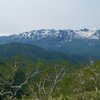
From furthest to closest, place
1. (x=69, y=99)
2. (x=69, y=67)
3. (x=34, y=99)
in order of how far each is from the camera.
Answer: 1. (x=69, y=67)
2. (x=69, y=99)
3. (x=34, y=99)

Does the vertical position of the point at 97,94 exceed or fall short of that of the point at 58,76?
it falls short

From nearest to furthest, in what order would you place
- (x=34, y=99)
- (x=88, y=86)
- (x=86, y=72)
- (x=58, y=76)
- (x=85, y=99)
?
1. (x=58, y=76)
2. (x=34, y=99)
3. (x=85, y=99)
4. (x=88, y=86)
5. (x=86, y=72)

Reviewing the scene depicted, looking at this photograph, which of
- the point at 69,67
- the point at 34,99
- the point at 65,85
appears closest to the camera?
the point at 34,99

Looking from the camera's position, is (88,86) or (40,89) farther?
(88,86)

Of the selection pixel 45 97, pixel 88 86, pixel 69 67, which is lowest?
pixel 69 67

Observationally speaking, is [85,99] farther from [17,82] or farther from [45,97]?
[17,82]

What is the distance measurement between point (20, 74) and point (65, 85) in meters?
17.7

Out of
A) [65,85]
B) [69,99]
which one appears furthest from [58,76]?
[65,85]

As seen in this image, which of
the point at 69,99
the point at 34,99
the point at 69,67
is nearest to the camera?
the point at 34,99

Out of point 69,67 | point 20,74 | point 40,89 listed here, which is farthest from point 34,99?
point 69,67

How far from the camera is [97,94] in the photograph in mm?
11883

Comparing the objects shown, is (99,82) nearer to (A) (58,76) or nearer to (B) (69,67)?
(A) (58,76)

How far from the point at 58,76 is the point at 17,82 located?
337 feet

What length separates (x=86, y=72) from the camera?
3959 inches
